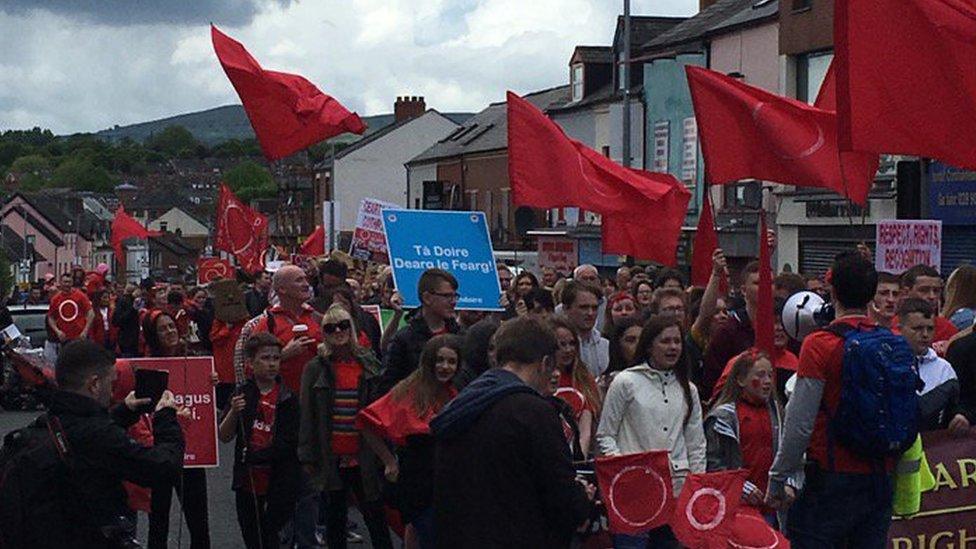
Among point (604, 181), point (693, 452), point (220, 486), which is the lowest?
point (220, 486)

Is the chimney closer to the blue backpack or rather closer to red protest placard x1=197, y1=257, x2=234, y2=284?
red protest placard x1=197, y1=257, x2=234, y2=284

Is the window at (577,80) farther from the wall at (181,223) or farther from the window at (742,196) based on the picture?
the wall at (181,223)

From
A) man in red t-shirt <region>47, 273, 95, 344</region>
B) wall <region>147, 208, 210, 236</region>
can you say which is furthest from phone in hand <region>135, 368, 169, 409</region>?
wall <region>147, 208, 210, 236</region>

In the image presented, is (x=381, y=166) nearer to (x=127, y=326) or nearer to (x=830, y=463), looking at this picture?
(x=127, y=326)

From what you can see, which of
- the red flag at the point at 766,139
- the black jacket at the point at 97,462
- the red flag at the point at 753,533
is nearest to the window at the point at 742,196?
the red flag at the point at 766,139

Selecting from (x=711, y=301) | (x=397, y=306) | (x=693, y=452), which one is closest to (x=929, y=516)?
(x=693, y=452)

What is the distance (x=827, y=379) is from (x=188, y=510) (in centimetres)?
474

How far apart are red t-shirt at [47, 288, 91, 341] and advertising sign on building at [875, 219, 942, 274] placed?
379 inches

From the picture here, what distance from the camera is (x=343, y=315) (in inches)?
436

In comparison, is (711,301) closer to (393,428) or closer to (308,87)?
(393,428)

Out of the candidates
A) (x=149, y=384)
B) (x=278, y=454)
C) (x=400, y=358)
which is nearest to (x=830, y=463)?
(x=149, y=384)

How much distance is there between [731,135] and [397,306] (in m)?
2.66

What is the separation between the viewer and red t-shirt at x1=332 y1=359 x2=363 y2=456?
11.1 meters

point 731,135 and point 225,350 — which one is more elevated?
point 731,135
